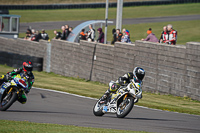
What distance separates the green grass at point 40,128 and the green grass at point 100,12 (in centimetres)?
3620

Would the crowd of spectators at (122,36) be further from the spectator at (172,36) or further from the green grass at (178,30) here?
the green grass at (178,30)

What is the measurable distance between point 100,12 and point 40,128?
4128 centimetres

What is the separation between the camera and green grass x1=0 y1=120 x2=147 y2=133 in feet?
24.7

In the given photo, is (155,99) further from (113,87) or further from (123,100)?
(123,100)

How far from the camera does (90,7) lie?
166 ft

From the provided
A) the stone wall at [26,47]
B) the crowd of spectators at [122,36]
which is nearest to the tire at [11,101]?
the crowd of spectators at [122,36]

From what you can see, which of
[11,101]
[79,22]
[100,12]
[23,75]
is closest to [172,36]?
[23,75]

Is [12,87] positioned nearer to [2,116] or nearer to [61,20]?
[2,116]

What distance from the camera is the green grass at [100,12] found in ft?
152

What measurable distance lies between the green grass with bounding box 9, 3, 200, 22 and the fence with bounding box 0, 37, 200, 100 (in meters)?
20.8

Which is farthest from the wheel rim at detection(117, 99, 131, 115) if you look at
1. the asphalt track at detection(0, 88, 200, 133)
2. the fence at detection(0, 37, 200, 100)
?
the fence at detection(0, 37, 200, 100)

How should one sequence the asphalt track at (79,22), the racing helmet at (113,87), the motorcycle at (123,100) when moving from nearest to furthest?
the motorcycle at (123,100), the racing helmet at (113,87), the asphalt track at (79,22)

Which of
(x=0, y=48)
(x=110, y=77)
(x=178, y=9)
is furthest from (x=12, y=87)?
(x=178, y=9)

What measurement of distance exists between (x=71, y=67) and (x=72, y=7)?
29719 mm
